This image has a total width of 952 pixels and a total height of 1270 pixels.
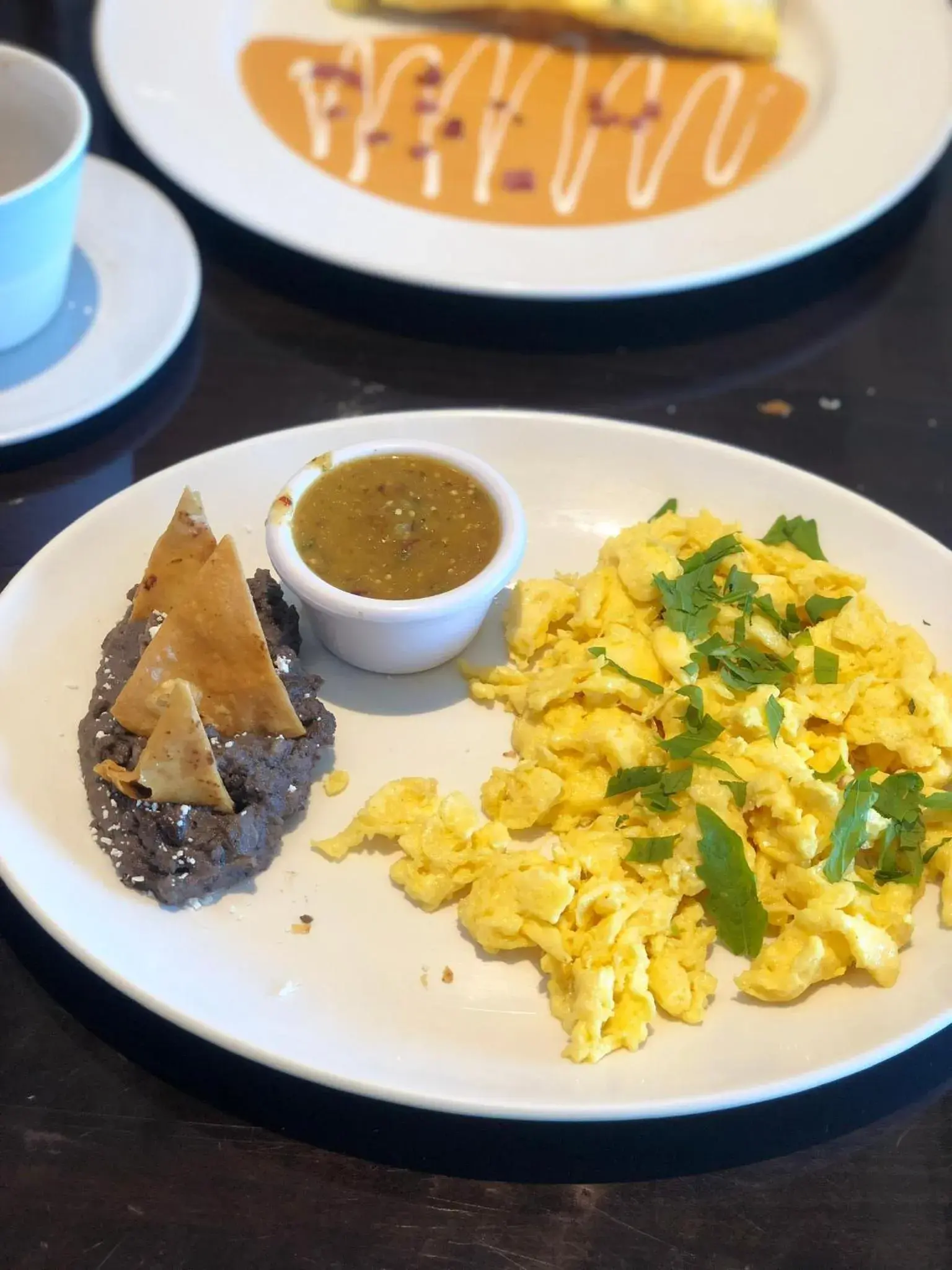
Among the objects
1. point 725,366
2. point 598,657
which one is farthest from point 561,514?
point 725,366

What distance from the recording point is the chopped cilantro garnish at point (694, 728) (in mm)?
1931

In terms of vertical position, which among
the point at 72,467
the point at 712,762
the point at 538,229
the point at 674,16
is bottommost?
the point at 72,467

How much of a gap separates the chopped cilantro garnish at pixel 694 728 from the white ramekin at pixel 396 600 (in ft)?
1.20

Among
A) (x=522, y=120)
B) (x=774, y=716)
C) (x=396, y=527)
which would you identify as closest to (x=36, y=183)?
(x=396, y=527)

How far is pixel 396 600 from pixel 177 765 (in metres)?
0.46

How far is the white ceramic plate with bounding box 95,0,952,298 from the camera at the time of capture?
280cm

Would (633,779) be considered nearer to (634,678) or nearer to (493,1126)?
(634,678)

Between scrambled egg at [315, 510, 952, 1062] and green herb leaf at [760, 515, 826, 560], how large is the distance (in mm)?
79

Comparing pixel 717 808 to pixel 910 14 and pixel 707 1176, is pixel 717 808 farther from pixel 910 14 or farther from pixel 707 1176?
pixel 910 14

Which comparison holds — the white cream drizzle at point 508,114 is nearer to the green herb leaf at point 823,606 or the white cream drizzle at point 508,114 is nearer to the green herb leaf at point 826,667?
the green herb leaf at point 823,606

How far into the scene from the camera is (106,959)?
1.68 metres

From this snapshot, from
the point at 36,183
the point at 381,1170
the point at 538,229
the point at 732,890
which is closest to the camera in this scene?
the point at 381,1170

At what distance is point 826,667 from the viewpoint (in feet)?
6.73

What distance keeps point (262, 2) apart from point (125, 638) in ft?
8.95
